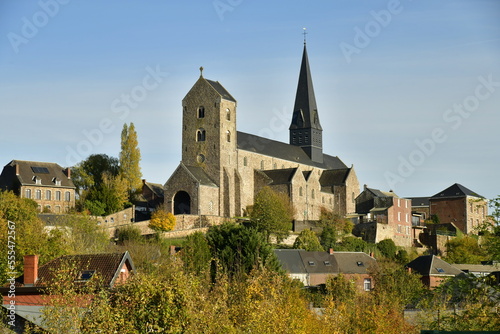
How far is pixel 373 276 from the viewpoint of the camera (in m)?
54.0

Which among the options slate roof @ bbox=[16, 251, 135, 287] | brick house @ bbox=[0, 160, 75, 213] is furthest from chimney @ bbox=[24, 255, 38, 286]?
brick house @ bbox=[0, 160, 75, 213]

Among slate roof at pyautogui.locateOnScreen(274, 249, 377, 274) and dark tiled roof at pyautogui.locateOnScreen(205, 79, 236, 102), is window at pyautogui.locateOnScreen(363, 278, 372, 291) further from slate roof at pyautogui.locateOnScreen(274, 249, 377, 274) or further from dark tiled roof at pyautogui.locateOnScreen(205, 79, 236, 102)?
dark tiled roof at pyautogui.locateOnScreen(205, 79, 236, 102)

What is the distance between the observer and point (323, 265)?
57688mm

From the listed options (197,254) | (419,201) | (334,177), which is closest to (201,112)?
(334,177)

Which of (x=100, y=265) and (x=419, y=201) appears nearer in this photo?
(x=100, y=265)

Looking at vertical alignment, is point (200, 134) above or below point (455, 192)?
above

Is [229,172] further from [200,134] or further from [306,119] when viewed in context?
[306,119]

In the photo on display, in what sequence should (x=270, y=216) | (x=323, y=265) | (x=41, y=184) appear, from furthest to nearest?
(x=41, y=184)
(x=270, y=216)
(x=323, y=265)

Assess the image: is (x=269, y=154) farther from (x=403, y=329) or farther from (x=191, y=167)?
(x=403, y=329)

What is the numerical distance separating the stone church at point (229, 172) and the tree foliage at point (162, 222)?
325cm

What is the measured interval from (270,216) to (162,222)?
27.0 ft

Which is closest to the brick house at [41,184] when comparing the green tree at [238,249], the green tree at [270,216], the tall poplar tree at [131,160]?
the tall poplar tree at [131,160]

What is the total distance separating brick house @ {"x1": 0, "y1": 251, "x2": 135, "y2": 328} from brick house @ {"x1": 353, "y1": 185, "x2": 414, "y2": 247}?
44.9m

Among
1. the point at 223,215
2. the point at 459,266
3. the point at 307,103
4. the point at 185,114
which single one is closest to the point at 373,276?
the point at 459,266
